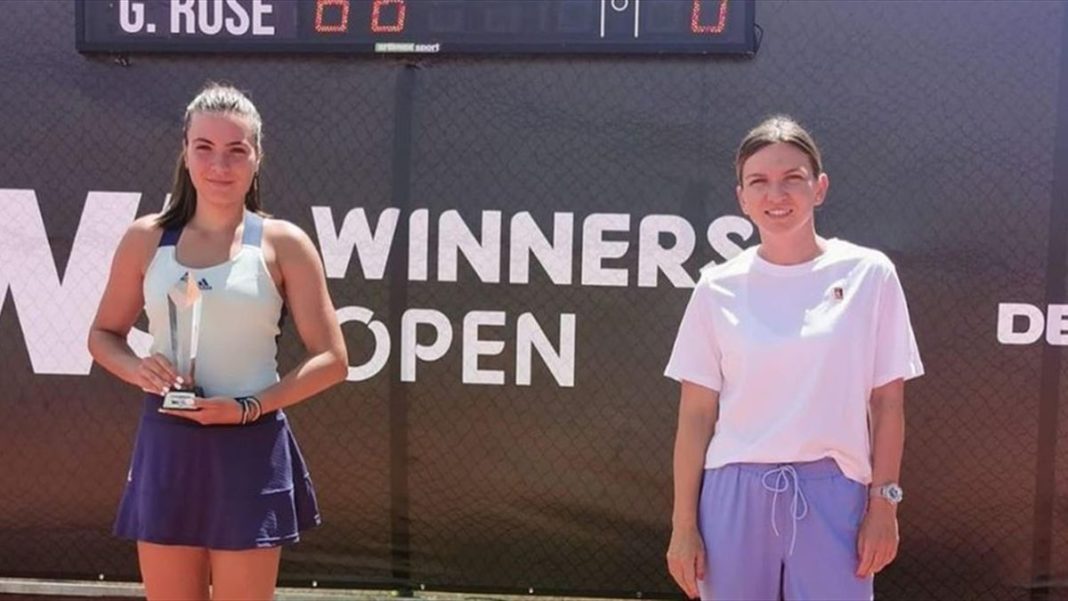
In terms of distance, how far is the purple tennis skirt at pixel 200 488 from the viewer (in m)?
2.36

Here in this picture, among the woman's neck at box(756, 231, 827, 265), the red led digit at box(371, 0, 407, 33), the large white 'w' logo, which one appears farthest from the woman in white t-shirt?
the large white 'w' logo

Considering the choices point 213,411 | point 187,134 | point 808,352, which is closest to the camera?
point 808,352

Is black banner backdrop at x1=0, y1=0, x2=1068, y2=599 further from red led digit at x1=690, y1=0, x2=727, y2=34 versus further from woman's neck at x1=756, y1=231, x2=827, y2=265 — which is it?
woman's neck at x1=756, y1=231, x2=827, y2=265

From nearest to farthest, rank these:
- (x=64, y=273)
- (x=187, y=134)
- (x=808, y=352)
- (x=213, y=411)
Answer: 1. (x=808, y=352)
2. (x=213, y=411)
3. (x=187, y=134)
4. (x=64, y=273)

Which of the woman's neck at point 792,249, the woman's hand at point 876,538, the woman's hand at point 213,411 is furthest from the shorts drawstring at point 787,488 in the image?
the woman's hand at point 213,411

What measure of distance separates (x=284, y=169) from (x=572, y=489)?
4.99 ft

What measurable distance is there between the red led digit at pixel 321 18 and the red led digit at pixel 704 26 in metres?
1.18

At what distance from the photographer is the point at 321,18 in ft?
12.1

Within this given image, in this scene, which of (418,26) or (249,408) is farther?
(418,26)

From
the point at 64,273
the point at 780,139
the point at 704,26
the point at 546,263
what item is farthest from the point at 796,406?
the point at 64,273

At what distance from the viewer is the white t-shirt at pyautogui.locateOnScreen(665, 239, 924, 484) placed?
219 centimetres

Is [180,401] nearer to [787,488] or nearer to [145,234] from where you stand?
[145,234]

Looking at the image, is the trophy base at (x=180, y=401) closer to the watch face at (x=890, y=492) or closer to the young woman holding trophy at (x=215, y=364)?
the young woman holding trophy at (x=215, y=364)

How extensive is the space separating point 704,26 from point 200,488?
2.23 meters
